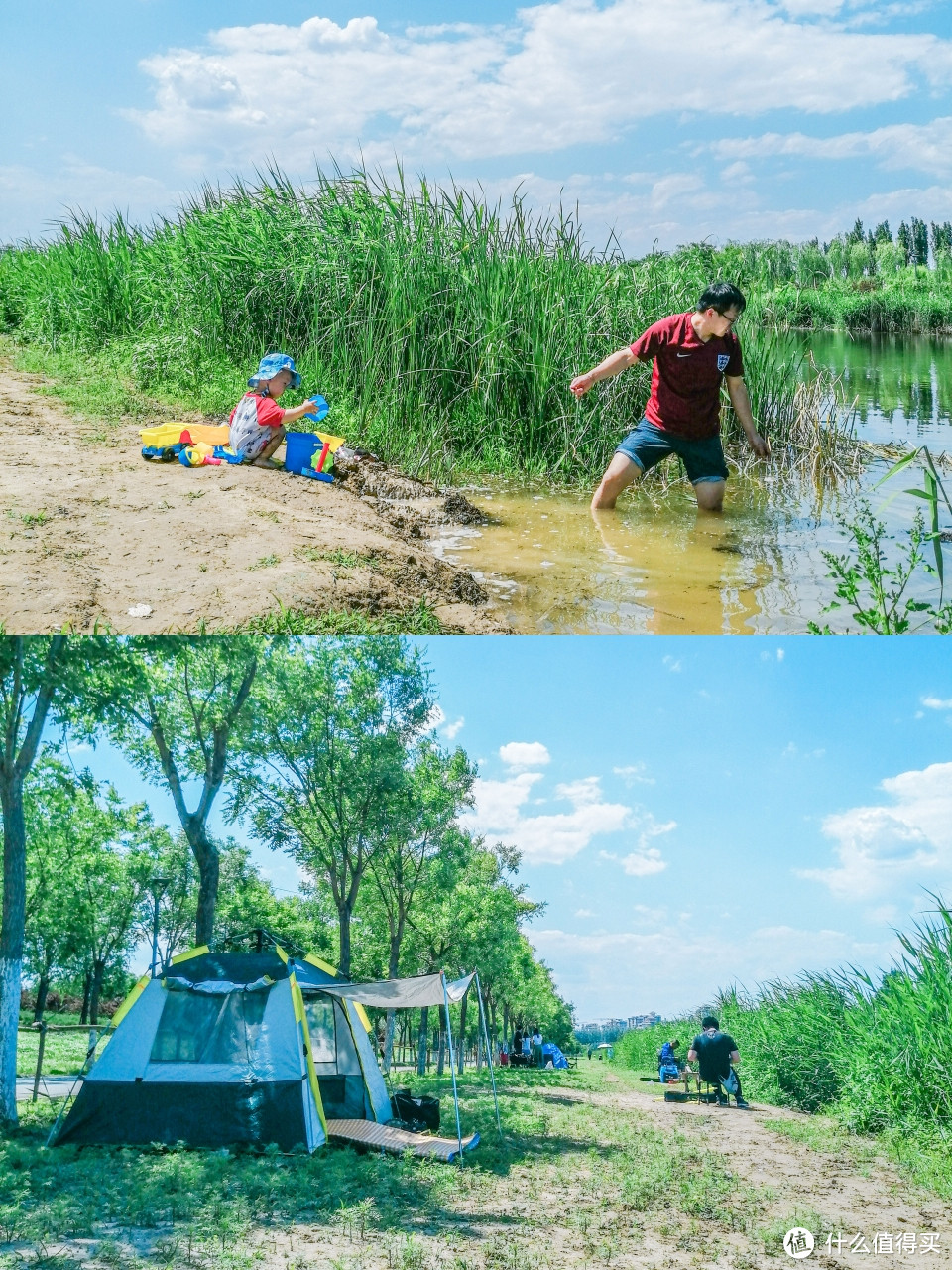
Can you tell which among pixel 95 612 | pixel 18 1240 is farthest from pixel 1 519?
pixel 18 1240

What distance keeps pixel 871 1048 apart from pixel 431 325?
8009mm

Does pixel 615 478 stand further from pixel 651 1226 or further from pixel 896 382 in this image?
pixel 896 382

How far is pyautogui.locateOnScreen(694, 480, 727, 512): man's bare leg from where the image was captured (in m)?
8.82

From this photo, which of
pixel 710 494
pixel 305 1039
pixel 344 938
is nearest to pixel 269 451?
pixel 710 494

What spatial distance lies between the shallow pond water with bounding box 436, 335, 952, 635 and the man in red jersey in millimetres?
688

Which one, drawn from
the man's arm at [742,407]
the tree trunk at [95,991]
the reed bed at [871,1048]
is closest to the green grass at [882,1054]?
the reed bed at [871,1048]

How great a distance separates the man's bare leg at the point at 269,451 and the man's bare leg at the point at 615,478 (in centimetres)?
290

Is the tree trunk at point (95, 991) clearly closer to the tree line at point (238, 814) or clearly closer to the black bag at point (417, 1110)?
the tree line at point (238, 814)

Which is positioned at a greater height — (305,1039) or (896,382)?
(896,382)

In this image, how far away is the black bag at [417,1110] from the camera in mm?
8836

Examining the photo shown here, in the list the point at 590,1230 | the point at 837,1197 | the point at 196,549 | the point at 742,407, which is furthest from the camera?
the point at 742,407

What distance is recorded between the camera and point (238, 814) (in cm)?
1750

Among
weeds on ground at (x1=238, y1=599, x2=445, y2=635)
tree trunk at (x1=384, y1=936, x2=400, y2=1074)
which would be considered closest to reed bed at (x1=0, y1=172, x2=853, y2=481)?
weeds on ground at (x1=238, y1=599, x2=445, y2=635)

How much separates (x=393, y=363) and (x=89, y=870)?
1939 cm
